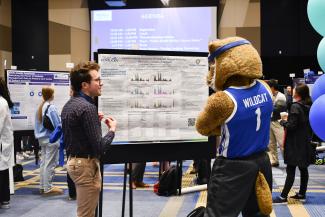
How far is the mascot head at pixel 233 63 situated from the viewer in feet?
7.75

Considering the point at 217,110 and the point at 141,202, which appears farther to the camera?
the point at 141,202

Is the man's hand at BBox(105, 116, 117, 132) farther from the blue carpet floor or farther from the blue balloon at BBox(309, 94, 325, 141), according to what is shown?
the blue carpet floor

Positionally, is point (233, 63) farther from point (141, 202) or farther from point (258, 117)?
point (141, 202)

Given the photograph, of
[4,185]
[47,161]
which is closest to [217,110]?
[4,185]

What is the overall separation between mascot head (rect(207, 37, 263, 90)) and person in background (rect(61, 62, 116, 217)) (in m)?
0.81

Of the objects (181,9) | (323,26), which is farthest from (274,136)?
A: (181,9)

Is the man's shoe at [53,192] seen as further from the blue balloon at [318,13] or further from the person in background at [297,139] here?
the blue balloon at [318,13]

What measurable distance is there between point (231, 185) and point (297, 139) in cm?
271

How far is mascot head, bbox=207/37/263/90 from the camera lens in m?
2.36

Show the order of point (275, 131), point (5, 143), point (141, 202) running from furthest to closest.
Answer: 1. point (275, 131)
2. point (141, 202)
3. point (5, 143)

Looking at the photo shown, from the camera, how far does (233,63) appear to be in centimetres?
236

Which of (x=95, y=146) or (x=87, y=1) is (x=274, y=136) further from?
(x=87, y=1)

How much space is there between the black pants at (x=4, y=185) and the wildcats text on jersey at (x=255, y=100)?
3.29 m

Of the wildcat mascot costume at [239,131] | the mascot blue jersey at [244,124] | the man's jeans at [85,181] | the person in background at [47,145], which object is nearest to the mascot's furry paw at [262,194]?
the wildcat mascot costume at [239,131]
